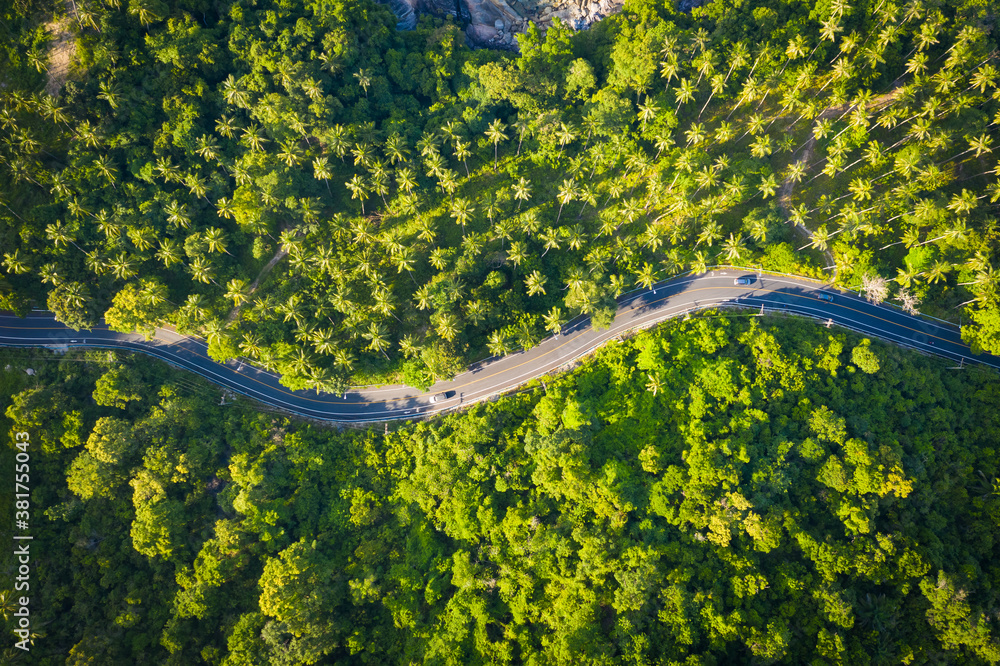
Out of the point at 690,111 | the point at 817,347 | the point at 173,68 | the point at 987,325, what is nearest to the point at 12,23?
the point at 173,68

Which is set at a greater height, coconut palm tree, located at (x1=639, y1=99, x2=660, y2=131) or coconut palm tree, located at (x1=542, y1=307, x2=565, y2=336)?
coconut palm tree, located at (x1=639, y1=99, x2=660, y2=131)

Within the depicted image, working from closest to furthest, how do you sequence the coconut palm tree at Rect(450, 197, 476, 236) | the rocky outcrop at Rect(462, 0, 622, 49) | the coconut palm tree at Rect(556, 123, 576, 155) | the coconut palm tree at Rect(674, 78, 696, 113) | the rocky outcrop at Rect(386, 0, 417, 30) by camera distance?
the coconut palm tree at Rect(674, 78, 696, 113) < the coconut palm tree at Rect(450, 197, 476, 236) < the coconut palm tree at Rect(556, 123, 576, 155) < the rocky outcrop at Rect(462, 0, 622, 49) < the rocky outcrop at Rect(386, 0, 417, 30)

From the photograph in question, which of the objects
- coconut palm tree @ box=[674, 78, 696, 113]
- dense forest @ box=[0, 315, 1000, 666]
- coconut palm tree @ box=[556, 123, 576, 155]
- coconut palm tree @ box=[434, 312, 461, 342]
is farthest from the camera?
coconut palm tree @ box=[556, 123, 576, 155]

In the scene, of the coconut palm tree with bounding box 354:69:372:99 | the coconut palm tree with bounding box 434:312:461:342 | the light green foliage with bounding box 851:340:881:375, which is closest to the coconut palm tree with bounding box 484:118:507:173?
the coconut palm tree with bounding box 354:69:372:99

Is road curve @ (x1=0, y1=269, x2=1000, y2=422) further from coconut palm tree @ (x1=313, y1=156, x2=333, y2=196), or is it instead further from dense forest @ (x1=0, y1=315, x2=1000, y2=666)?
coconut palm tree @ (x1=313, y1=156, x2=333, y2=196)

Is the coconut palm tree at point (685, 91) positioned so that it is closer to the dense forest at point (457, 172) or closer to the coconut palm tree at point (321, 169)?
the dense forest at point (457, 172)

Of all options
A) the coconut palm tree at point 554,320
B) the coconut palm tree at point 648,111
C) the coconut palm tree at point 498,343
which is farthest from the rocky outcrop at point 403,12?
the coconut palm tree at point 498,343

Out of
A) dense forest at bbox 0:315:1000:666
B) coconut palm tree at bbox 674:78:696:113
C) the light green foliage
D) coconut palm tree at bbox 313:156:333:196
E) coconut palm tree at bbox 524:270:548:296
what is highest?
coconut palm tree at bbox 674:78:696:113

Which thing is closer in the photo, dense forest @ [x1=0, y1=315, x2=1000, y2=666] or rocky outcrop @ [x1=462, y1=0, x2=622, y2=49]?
dense forest @ [x1=0, y1=315, x2=1000, y2=666]

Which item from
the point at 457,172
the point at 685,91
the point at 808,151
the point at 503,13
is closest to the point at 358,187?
the point at 457,172
